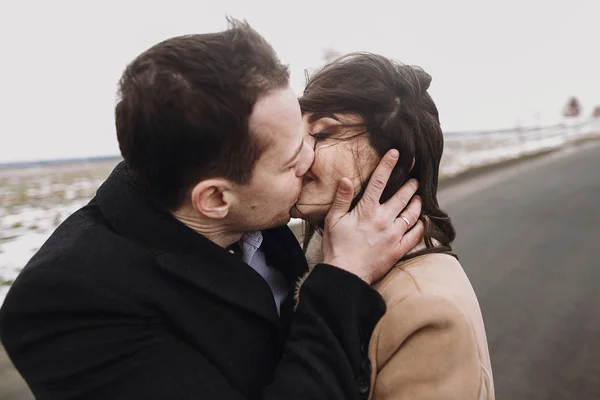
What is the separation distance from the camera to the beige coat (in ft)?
3.71

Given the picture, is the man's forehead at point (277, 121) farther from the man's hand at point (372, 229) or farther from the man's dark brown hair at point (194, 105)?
the man's hand at point (372, 229)

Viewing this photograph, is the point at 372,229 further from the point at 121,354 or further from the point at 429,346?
the point at 121,354

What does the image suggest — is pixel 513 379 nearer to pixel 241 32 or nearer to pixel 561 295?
pixel 561 295

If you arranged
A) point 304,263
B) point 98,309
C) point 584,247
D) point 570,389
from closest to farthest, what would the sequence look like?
point 98,309, point 304,263, point 570,389, point 584,247

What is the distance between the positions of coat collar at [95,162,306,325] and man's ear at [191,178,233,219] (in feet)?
0.20

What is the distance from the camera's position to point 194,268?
1.10 meters

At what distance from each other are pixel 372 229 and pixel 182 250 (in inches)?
19.5

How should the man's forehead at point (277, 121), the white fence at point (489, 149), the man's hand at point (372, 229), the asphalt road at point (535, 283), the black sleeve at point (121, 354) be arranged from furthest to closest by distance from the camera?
the white fence at point (489, 149), the asphalt road at point (535, 283), the man's hand at point (372, 229), the man's forehead at point (277, 121), the black sleeve at point (121, 354)

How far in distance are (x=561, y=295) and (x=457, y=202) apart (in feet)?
12.9

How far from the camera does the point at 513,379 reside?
9.04 feet

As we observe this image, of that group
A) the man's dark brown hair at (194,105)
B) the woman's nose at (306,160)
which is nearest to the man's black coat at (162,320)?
the man's dark brown hair at (194,105)

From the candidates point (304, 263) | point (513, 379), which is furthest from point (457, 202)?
point (304, 263)

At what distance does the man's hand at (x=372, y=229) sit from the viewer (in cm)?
124

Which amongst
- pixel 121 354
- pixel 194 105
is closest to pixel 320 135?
pixel 194 105
